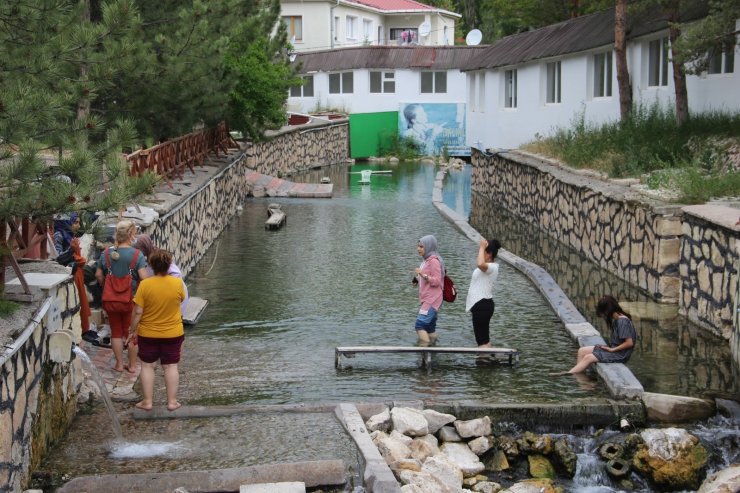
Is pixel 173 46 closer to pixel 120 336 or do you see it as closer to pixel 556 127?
pixel 120 336

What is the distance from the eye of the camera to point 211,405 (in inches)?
368

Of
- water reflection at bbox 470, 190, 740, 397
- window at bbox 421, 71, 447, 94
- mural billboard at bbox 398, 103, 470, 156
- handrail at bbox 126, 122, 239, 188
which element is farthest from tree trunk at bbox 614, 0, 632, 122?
window at bbox 421, 71, 447, 94

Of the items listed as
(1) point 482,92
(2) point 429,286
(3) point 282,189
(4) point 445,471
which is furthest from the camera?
(1) point 482,92

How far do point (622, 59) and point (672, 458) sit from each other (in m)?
15.4

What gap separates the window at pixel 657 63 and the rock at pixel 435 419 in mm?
15436

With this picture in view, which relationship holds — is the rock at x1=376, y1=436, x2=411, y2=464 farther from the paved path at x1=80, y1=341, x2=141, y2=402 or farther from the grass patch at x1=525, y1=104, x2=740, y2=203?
the grass patch at x1=525, y1=104, x2=740, y2=203

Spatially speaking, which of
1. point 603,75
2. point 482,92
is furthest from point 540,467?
point 482,92

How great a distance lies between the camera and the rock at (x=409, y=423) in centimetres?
864

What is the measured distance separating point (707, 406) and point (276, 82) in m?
20.0

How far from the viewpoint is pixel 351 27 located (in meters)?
57.3

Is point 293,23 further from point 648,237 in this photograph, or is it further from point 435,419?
point 435,419

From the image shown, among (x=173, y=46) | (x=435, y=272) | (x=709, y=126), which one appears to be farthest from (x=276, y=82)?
(x=435, y=272)

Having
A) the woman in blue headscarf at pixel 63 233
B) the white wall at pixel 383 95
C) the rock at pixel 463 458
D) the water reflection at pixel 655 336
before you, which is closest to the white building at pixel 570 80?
the water reflection at pixel 655 336

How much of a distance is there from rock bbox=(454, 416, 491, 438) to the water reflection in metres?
2.24
